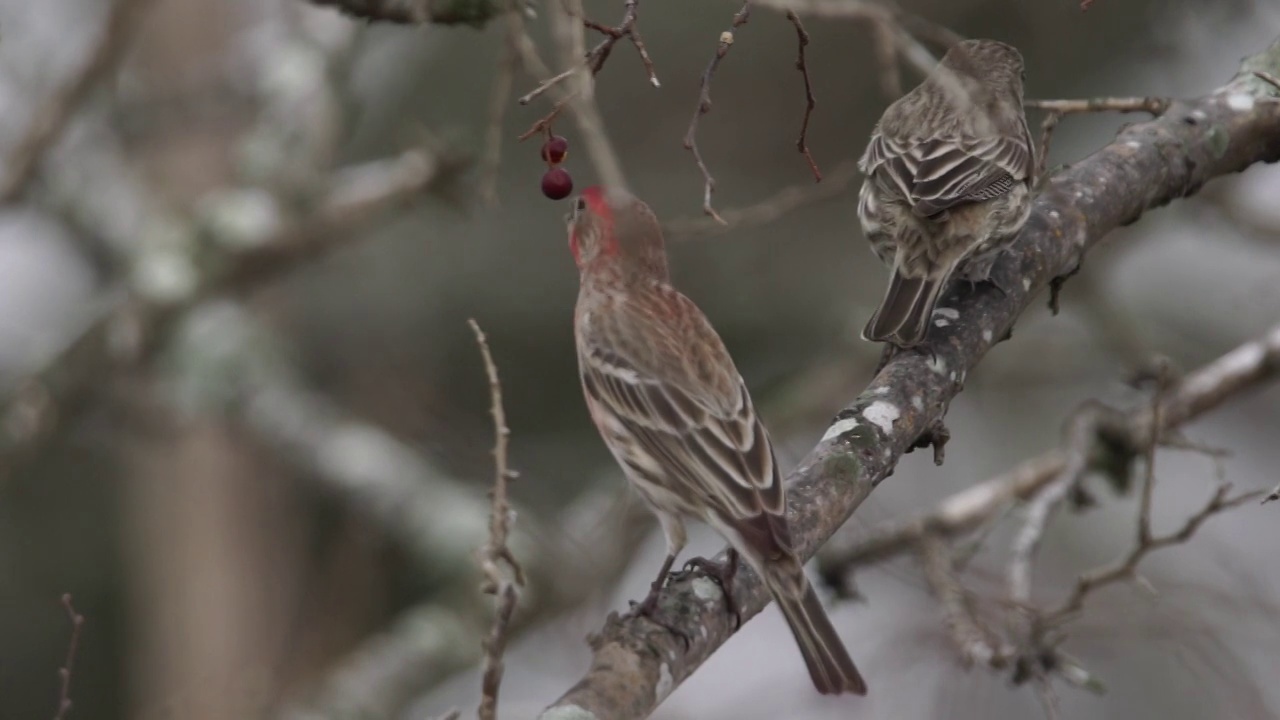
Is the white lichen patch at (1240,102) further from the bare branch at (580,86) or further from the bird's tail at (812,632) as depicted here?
the bird's tail at (812,632)

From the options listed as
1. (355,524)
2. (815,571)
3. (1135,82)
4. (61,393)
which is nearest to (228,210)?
(61,393)

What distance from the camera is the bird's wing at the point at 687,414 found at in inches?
179

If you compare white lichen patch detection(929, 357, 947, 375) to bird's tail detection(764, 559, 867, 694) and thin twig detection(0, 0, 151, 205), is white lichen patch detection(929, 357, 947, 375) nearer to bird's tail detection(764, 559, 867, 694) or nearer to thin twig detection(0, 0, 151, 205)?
bird's tail detection(764, 559, 867, 694)

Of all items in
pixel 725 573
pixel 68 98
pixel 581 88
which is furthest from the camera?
pixel 68 98

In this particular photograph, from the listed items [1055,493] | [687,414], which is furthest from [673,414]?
[1055,493]

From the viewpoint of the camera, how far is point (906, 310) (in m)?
5.19

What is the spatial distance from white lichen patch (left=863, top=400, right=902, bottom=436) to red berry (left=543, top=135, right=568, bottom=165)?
3.99 feet

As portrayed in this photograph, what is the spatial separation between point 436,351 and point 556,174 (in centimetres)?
824

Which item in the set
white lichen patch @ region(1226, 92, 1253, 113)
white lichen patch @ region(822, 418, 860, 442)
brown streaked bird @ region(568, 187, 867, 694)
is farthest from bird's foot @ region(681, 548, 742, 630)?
white lichen patch @ region(1226, 92, 1253, 113)

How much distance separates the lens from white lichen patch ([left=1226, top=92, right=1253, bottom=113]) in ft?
18.5

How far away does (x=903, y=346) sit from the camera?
500cm

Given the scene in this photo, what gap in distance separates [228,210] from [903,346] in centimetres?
486

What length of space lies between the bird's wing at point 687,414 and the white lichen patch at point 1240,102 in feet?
6.65

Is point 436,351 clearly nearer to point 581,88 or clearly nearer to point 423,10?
point 423,10
